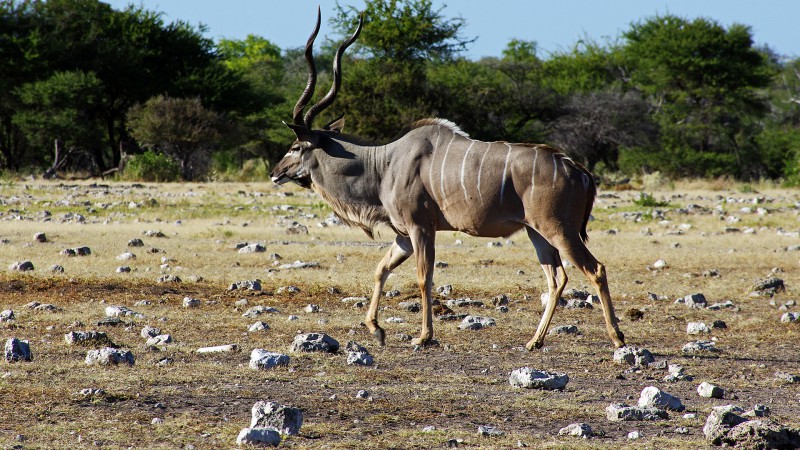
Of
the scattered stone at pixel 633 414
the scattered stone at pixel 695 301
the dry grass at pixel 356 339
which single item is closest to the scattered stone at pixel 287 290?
the dry grass at pixel 356 339

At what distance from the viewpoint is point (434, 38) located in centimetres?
4003

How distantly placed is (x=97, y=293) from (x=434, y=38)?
3078cm

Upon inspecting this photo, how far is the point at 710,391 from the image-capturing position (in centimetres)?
646

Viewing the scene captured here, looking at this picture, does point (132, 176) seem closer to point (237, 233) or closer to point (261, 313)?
point (237, 233)

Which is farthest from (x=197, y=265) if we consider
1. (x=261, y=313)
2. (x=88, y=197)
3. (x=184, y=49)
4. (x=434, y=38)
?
(x=184, y=49)

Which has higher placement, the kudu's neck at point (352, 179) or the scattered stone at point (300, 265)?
the kudu's neck at point (352, 179)

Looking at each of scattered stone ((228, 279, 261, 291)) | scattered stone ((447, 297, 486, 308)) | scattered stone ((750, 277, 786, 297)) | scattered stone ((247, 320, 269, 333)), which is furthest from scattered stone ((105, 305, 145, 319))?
scattered stone ((750, 277, 786, 297))

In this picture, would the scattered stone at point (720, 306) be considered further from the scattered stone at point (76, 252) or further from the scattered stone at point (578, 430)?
the scattered stone at point (76, 252)

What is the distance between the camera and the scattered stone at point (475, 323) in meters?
9.10

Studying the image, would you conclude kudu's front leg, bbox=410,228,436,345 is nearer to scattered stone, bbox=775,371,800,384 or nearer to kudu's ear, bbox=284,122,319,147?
kudu's ear, bbox=284,122,319,147

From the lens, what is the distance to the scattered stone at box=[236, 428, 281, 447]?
4.99 m

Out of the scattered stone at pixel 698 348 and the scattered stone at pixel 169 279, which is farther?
the scattered stone at pixel 169 279

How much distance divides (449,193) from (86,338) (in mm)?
3095

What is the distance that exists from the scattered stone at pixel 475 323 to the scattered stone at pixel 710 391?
2.84 m
